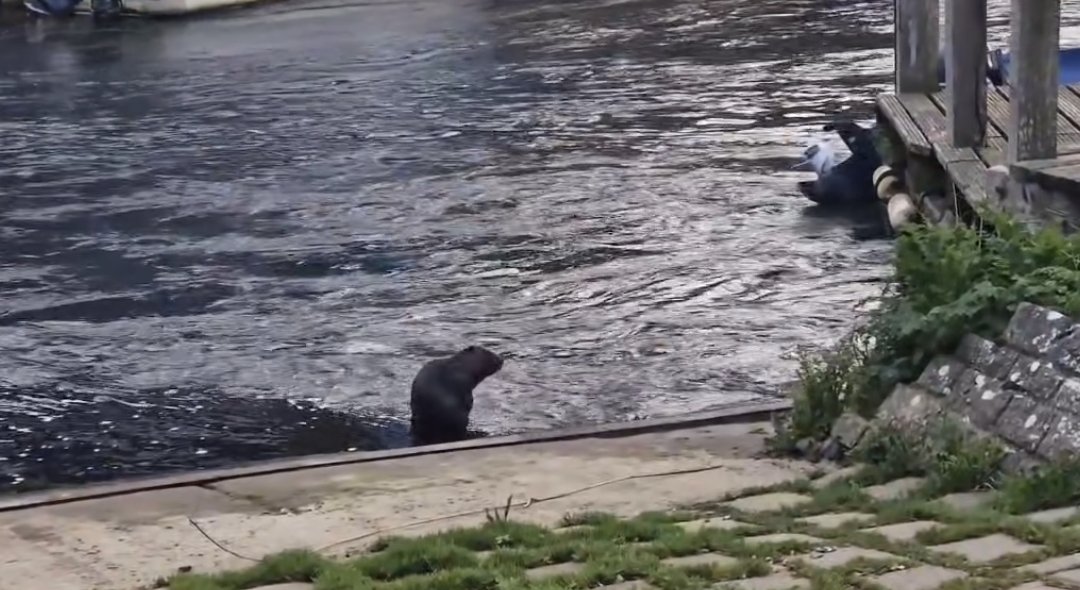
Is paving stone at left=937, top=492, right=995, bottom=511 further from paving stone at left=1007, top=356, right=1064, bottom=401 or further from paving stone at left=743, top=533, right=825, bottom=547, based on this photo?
paving stone at left=743, top=533, right=825, bottom=547

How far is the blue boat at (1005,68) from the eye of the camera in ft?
43.2

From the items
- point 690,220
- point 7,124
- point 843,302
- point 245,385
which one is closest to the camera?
point 245,385

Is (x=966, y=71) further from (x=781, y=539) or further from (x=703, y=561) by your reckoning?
(x=703, y=561)

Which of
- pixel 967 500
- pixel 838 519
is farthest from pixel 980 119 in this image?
pixel 838 519

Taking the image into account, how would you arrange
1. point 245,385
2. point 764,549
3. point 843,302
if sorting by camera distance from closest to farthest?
point 764,549
point 245,385
point 843,302

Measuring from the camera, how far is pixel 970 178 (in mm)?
10570

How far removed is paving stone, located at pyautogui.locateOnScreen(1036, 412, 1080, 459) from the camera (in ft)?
19.8

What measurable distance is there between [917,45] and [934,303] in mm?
6573

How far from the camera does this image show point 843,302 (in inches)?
446

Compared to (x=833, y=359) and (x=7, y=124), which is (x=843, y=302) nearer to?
(x=833, y=359)

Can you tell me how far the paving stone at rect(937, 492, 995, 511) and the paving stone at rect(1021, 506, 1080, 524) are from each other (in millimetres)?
262

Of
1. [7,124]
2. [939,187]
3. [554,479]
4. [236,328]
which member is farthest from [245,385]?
[7,124]

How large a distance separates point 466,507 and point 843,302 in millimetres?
4976

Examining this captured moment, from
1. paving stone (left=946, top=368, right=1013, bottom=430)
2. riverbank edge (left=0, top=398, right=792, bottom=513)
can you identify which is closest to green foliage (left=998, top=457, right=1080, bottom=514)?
paving stone (left=946, top=368, right=1013, bottom=430)
